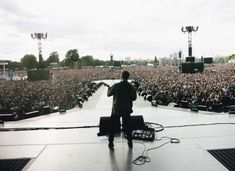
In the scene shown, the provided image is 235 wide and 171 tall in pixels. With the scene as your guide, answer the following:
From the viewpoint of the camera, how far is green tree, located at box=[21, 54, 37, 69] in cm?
8574

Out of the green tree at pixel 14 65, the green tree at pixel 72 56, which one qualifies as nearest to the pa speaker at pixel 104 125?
the green tree at pixel 72 56

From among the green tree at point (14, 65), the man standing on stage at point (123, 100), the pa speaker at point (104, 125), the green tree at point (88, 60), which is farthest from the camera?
the green tree at point (88, 60)

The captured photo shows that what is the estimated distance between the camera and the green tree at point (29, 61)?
281 feet

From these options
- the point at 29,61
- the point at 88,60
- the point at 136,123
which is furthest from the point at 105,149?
the point at 88,60

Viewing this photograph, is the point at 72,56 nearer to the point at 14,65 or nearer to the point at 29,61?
the point at 29,61

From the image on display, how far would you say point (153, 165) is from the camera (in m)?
3.87

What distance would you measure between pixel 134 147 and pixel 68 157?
108cm

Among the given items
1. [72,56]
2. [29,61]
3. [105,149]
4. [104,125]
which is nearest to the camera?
[105,149]

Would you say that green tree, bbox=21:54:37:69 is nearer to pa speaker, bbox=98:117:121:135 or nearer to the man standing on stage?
pa speaker, bbox=98:117:121:135

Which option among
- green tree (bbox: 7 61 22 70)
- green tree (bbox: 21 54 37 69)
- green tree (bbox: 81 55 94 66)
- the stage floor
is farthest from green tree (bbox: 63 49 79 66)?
the stage floor

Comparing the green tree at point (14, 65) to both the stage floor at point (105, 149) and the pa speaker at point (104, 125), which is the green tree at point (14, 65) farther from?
the pa speaker at point (104, 125)

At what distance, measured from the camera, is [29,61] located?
288ft

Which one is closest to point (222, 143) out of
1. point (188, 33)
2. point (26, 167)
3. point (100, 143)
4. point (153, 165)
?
point (153, 165)

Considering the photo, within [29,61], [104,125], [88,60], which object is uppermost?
[88,60]
